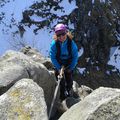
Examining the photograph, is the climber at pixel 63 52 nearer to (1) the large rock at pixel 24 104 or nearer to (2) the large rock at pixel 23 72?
(2) the large rock at pixel 23 72

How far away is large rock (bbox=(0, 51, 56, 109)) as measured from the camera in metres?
7.29

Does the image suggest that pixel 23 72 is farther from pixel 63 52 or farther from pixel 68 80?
pixel 68 80

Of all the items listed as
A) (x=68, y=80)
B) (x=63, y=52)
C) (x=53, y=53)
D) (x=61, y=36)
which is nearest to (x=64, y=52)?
(x=63, y=52)

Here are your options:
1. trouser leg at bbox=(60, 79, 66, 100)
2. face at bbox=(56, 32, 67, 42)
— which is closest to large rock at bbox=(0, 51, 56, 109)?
trouser leg at bbox=(60, 79, 66, 100)

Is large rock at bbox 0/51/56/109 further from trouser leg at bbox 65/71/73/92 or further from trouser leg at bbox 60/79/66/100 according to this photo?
trouser leg at bbox 65/71/73/92

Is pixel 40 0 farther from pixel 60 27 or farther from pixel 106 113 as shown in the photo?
pixel 106 113

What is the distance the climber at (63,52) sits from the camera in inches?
310

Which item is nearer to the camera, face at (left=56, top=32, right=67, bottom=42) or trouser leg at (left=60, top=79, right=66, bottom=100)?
face at (left=56, top=32, right=67, bottom=42)

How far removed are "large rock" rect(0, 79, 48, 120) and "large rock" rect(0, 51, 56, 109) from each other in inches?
85.1

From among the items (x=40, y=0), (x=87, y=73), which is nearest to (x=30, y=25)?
(x=40, y=0)

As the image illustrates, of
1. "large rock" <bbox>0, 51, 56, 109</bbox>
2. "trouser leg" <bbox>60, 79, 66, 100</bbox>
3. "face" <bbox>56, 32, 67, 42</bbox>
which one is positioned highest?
"face" <bbox>56, 32, 67, 42</bbox>

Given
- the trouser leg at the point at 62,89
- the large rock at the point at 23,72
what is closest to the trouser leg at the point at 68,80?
the trouser leg at the point at 62,89

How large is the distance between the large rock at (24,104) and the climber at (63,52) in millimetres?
2988

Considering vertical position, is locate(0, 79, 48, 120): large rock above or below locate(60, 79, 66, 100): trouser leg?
above
